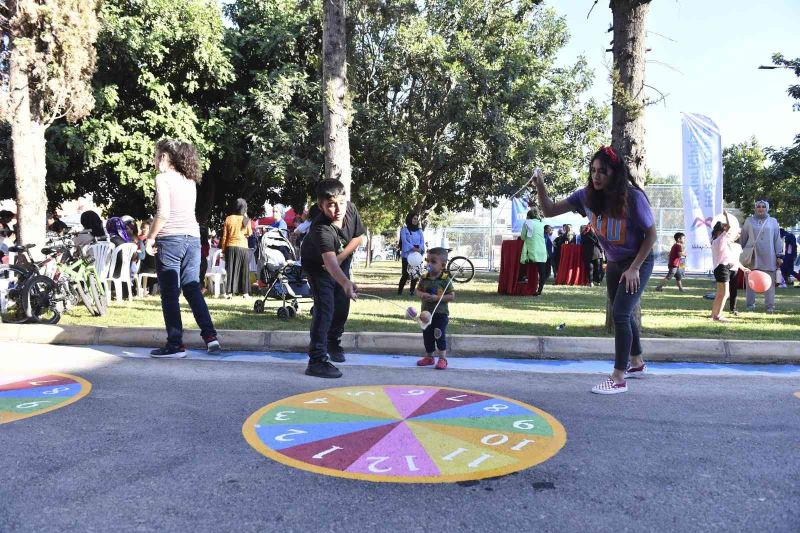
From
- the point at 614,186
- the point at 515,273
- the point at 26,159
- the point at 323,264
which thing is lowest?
the point at 515,273

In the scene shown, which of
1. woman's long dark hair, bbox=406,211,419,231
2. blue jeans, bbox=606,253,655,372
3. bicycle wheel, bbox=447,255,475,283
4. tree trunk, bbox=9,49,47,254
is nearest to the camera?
blue jeans, bbox=606,253,655,372

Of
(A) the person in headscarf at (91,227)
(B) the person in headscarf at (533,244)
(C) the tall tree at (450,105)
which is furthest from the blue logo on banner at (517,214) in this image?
(A) the person in headscarf at (91,227)

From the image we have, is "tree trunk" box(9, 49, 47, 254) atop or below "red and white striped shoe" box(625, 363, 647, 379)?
atop

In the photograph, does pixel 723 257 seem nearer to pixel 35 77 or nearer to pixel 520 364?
pixel 520 364

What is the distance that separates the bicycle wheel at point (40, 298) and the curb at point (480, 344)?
0.75 meters

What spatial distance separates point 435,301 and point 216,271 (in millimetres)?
7405

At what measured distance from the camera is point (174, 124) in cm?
1547

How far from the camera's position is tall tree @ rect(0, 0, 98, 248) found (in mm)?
8930

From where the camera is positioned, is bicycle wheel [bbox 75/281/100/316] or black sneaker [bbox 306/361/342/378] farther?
bicycle wheel [bbox 75/281/100/316]

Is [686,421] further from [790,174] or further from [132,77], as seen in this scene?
[790,174]

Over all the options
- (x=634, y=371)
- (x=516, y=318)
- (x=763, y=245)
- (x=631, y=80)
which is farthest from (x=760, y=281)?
(x=634, y=371)

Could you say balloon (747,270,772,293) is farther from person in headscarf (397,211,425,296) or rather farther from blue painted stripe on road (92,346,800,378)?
person in headscarf (397,211,425,296)

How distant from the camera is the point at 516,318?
858cm

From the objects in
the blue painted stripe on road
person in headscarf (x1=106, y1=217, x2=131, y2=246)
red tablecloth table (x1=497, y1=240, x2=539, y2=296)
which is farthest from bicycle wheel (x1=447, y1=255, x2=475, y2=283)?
the blue painted stripe on road
